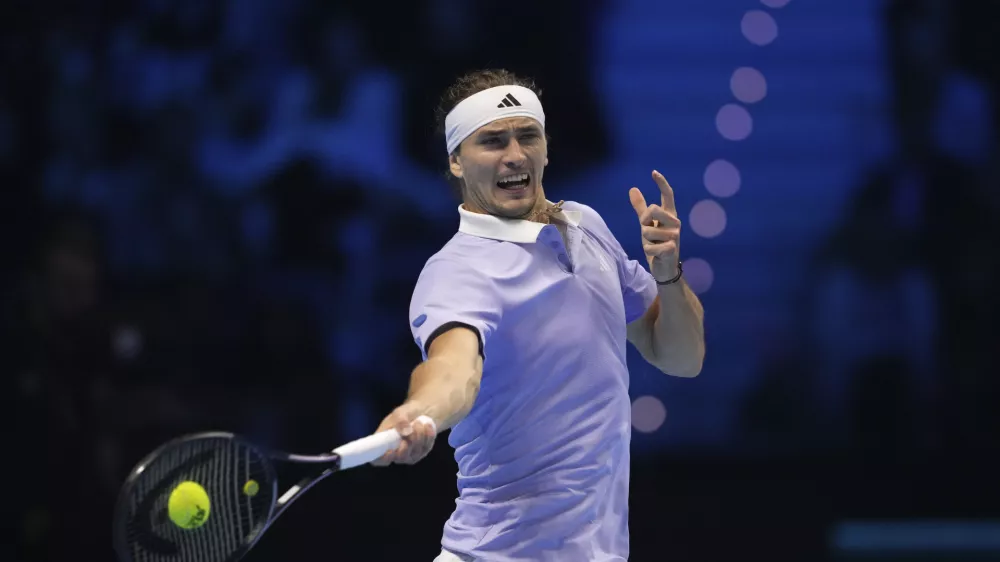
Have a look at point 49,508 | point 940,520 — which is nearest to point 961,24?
point 940,520

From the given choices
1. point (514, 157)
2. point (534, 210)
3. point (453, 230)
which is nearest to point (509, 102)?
point (514, 157)

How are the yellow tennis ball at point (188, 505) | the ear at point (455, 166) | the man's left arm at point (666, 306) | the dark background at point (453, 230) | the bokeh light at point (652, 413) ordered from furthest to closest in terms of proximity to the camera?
the bokeh light at point (652, 413)
the dark background at point (453, 230)
the ear at point (455, 166)
the man's left arm at point (666, 306)
the yellow tennis ball at point (188, 505)

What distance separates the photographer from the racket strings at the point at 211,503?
253 centimetres

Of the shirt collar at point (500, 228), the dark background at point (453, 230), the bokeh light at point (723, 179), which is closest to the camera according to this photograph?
the shirt collar at point (500, 228)

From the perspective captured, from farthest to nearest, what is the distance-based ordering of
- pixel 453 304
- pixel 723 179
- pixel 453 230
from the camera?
pixel 723 179 → pixel 453 230 → pixel 453 304

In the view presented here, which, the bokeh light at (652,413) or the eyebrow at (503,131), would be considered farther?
the bokeh light at (652,413)

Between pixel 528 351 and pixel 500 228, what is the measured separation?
0.33m

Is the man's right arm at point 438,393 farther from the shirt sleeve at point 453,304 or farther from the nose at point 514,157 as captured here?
the nose at point 514,157

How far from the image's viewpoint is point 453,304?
296cm

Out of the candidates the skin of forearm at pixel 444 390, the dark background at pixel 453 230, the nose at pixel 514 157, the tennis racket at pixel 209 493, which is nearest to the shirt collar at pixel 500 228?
the nose at pixel 514 157

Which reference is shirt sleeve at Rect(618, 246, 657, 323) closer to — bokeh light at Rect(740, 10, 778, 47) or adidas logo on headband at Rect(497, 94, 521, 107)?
adidas logo on headband at Rect(497, 94, 521, 107)

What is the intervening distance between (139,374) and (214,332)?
0.40 metres

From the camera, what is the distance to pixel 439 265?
10.2ft

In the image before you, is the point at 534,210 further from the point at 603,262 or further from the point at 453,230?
the point at 453,230
